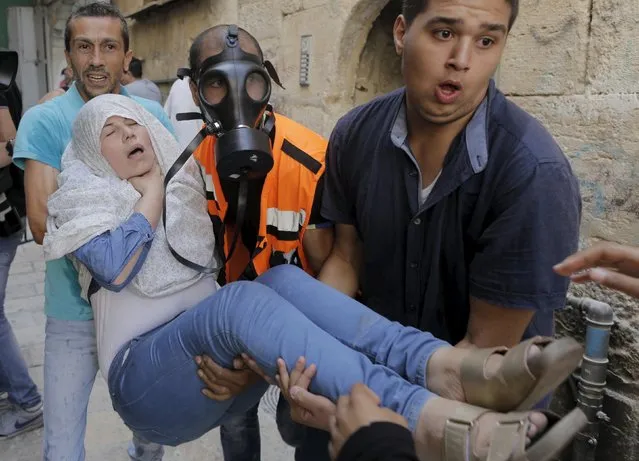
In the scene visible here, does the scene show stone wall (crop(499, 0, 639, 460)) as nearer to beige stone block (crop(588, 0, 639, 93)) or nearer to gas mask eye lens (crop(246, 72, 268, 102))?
beige stone block (crop(588, 0, 639, 93))

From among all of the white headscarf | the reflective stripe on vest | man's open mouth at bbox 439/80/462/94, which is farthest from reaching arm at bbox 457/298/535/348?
the white headscarf

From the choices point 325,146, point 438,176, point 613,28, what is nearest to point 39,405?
point 325,146

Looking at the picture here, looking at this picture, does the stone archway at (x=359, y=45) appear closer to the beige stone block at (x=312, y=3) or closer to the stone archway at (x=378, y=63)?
the stone archway at (x=378, y=63)

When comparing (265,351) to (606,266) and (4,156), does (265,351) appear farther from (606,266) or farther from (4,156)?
(4,156)

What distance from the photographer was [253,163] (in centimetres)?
182

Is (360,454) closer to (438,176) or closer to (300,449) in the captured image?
(438,176)

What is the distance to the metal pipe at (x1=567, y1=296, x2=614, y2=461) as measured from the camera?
229 cm

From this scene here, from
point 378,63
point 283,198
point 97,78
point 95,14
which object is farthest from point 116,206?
point 378,63

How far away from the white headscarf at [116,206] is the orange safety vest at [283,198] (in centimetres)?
7

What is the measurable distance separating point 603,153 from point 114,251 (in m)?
1.86

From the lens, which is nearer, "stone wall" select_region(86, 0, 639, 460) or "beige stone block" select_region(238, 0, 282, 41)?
"stone wall" select_region(86, 0, 639, 460)

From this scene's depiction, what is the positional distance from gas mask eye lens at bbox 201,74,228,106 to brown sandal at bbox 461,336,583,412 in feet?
3.57

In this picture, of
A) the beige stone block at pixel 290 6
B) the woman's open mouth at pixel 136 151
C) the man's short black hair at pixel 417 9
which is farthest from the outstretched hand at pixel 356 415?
the beige stone block at pixel 290 6

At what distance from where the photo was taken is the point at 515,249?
1383 mm
